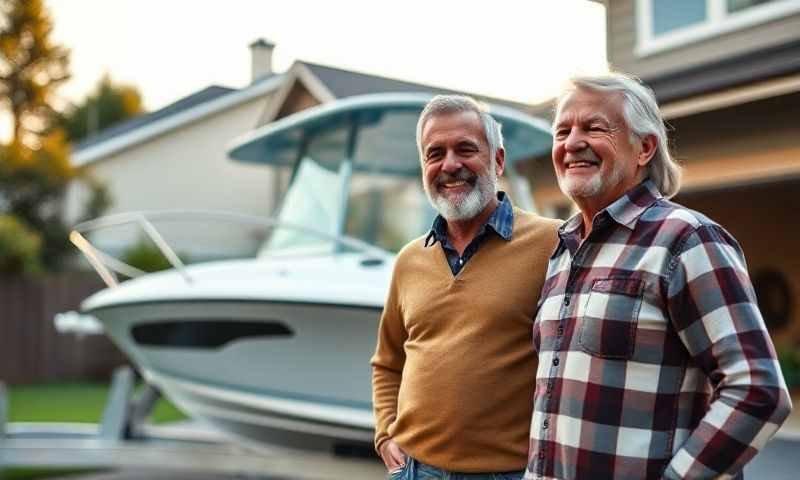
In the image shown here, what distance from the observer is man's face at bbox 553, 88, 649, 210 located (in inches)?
56.6

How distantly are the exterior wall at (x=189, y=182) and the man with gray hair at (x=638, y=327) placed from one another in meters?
6.39

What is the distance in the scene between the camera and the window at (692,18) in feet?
21.4

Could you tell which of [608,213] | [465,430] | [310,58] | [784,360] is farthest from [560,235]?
[784,360]

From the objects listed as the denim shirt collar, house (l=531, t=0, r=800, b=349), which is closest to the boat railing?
house (l=531, t=0, r=800, b=349)

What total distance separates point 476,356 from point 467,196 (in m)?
0.33

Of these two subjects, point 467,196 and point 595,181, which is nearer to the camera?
point 595,181

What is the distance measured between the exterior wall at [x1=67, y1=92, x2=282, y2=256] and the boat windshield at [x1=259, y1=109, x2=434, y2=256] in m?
3.11

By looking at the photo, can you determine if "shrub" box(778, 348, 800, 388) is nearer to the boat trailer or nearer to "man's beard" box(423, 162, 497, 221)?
the boat trailer

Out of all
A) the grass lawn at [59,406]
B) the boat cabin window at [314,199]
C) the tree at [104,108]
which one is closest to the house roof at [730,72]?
the boat cabin window at [314,199]

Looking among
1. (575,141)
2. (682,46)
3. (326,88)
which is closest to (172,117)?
(326,88)

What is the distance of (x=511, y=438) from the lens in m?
1.66

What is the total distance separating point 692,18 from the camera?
23.3 feet

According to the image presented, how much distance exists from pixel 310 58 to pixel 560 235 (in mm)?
3218

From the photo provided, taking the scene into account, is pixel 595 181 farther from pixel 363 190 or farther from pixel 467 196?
pixel 363 190
